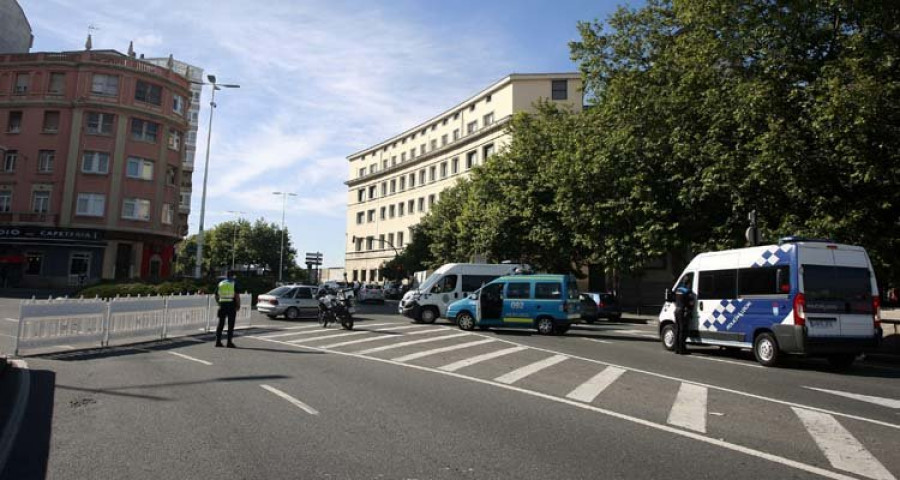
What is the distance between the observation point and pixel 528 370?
10.8 m

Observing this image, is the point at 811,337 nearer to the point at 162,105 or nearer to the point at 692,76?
the point at 692,76

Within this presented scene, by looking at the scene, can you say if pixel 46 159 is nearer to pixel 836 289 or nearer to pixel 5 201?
pixel 5 201

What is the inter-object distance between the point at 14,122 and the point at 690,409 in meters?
51.3

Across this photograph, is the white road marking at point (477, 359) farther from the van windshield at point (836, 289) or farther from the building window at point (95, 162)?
the building window at point (95, 162)

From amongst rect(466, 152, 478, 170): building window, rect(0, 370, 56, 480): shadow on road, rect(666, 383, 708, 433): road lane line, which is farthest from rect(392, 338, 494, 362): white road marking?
rect(466, 152, 478, 170): building window

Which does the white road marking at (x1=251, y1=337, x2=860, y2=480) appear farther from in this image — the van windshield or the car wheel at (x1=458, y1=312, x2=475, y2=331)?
the car wheel at (x1=458, y1=312, x2=475, y2=331)

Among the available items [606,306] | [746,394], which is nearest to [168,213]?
[606,306]

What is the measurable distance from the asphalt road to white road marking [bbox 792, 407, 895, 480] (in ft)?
0.09

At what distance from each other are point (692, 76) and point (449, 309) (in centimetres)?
1184

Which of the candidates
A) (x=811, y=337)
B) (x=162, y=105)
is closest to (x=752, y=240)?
(x=811, y=337)

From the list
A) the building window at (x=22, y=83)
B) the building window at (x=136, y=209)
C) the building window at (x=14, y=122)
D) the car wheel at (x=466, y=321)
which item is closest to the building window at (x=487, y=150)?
the building window at (x=136, y=209)

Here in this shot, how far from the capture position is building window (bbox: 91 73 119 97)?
42862 millimetres

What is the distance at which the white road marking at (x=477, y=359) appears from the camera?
11.0m

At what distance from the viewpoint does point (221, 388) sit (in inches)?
331
